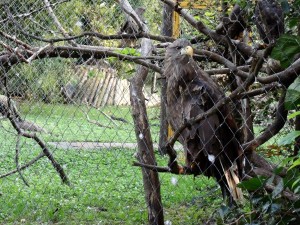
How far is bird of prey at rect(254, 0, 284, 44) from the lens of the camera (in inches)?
100

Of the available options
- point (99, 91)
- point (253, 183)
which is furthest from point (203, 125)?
point (99, 91)

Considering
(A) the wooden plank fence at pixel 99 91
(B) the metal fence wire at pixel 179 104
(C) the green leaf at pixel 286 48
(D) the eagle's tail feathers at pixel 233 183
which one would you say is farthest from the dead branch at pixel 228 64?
(A) the wooden plank fence at pixel 99 91

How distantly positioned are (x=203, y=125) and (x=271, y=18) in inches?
24.4

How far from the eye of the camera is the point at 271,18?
258 cm

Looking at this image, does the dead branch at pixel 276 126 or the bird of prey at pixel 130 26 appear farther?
the bird of prey at pixel 130 26

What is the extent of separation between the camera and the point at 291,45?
224 centimetres

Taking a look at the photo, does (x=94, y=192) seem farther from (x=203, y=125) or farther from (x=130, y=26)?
(x=203, y=125)

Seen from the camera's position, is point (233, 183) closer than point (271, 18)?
No

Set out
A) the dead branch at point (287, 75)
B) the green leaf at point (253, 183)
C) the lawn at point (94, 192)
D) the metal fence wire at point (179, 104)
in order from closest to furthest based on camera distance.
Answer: the dead branch at point (287, 75), the green leaf at point (253, 183), the metal fence wire at point (179, 104), the lawn at point (94, 192)

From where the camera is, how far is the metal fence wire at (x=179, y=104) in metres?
2.53

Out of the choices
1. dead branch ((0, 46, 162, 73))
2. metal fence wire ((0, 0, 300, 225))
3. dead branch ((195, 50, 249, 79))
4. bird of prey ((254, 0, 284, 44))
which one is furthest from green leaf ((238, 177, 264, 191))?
dead branch ((0, 46, 162, 73))

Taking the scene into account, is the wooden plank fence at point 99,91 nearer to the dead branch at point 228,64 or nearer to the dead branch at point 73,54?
the dead branch at point 73,54

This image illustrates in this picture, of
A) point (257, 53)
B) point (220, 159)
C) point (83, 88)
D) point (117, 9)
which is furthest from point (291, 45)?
point (83, 88)

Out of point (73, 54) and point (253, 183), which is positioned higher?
point (73, 54)
